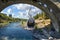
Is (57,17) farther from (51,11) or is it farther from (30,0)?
(30,0)

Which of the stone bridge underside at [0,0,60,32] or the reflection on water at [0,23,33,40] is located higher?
the stone bridge underside at [0,0,60,32]

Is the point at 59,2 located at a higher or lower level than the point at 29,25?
higher

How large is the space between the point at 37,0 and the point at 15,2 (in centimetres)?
354

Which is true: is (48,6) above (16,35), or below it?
above

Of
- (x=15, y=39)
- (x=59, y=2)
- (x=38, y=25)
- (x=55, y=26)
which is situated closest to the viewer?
(x=15, y=39)

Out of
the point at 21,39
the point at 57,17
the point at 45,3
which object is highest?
the point at 45,3

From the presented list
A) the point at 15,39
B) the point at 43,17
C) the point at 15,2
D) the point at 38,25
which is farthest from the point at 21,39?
the point at 43,17

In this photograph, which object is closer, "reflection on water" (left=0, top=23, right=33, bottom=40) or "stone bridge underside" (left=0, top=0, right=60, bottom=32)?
"reflection on water" (left=0, top=23, right=33, bottom=40)

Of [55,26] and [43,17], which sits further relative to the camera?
[43,17]

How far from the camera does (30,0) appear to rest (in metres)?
33.1

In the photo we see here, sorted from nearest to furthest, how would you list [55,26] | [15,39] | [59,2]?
[15,39] → [59,2] → [55,26]

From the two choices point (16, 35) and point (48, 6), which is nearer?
point (48, 6)

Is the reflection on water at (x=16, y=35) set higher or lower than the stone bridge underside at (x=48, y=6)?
lower

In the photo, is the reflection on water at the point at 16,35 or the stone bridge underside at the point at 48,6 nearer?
the reflection on water at the point at 16,35
